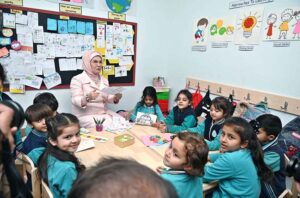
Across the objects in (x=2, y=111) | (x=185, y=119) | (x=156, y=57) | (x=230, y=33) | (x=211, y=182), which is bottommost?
(x=211, y=182)

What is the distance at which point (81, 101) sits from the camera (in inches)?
93.1

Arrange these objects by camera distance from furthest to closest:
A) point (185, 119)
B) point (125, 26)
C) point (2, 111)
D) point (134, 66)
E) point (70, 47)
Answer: point (134, 66) < point (125, 26) < point (70, 47) < point (185, 119) < point (2, 111)

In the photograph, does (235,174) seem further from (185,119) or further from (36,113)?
(36,113)

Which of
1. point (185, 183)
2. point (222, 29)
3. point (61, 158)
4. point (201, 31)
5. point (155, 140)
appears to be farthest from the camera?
point (201, 31)

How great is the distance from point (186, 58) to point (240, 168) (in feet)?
6.99

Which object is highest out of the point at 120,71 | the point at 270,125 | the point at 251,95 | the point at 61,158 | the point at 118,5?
the point at 118,5

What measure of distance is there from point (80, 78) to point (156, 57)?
4.31ft

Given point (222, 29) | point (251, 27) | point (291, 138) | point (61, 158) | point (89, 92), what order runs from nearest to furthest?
point (61, 158) → point (291, 138) → point (251, 27) → point (89, 92) → point (222, 29)

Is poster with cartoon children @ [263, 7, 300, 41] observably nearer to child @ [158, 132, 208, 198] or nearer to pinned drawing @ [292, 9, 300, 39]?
pinned drawing @ [292, 9, 300, 39]

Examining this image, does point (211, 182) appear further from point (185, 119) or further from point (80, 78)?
point (80, 78)

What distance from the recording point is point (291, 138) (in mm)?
1843

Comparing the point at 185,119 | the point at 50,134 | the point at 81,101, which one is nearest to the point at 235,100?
the point at 185,119

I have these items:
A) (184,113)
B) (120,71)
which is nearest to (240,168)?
(184,113)

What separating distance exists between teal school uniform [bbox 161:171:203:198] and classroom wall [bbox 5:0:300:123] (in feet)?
4.77
